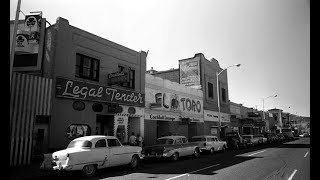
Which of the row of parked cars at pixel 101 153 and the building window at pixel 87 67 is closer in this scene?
the row of parked cars at pixel 101 153

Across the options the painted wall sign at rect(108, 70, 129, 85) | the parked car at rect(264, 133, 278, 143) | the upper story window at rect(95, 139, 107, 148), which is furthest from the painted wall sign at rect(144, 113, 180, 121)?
the parked car at rect(264, 133, 278, 143)

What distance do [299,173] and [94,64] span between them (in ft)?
47.2

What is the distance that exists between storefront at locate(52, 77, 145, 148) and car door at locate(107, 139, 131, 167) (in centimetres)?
459

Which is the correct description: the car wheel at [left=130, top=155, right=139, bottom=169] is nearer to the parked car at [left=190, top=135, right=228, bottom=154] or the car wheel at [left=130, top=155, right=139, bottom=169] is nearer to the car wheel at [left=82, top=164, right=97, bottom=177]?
the car wheel at [left=82, top=164, right=97, bottom=177]

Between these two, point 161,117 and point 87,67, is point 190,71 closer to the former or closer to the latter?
point 161,117

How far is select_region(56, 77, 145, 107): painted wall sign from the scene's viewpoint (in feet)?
50.1

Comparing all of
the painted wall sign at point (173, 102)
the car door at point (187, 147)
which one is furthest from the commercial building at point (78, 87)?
the car door at point (187, 147)

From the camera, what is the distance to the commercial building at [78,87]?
14.8m

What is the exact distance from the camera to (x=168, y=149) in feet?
51.2

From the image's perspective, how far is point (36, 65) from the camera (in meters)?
15.2

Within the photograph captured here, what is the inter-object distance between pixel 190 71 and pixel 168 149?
20.0 meters

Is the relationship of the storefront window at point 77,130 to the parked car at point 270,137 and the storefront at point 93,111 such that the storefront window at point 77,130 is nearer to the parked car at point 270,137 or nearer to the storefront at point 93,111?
the storefront at point 93,111

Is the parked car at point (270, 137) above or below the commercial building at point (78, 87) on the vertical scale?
below

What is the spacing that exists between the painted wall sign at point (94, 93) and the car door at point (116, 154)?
5.29 meters
